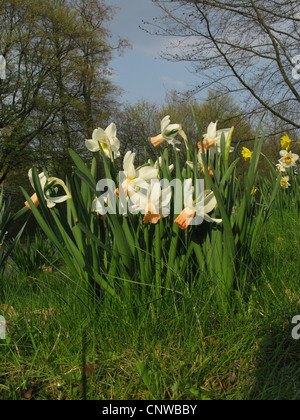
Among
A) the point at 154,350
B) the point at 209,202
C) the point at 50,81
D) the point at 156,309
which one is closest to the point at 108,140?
the point at 209,202

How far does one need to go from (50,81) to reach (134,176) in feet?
40.3

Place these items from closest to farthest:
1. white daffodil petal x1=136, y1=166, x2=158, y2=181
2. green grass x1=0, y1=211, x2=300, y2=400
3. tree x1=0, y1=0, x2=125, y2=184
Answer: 1. green grass x1=0, y1=211, x2=300, y2=400
2. white daffodil petal x1=136, y1=166, x2=158, y2=181
3. tree x1=0, y1=0, x2=125, y2=184

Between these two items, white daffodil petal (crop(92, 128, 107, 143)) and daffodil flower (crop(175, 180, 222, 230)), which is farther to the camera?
white daffodil petal (crop(92, 128, 107, 143))

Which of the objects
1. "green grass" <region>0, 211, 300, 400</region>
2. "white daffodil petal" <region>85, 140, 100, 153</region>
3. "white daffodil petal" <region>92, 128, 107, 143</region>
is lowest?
"green grass" <region>0, 211, 300, 400</region>

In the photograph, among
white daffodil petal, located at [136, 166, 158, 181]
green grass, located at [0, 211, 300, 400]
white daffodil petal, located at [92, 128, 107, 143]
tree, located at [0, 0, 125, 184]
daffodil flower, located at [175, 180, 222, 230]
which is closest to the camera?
green grass, located at [0, 211, 300, 400]

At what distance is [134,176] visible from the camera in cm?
150

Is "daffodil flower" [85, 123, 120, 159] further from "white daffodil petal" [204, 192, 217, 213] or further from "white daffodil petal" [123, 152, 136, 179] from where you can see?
"white daffodil petal" [204, 192, 217, 213]

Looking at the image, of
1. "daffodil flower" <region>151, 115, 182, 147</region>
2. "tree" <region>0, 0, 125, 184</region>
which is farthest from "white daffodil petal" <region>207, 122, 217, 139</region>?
"tree" <region>0, 0, 125, 184</region>

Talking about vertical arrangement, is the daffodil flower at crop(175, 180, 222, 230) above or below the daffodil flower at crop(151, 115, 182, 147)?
below

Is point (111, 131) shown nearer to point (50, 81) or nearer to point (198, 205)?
point (198, 205)

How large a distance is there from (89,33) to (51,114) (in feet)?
12.7

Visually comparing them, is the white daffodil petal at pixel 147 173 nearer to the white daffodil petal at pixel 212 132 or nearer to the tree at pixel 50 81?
the white daffodil petal at pixel 212 132

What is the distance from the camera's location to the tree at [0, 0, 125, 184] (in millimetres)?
11500
